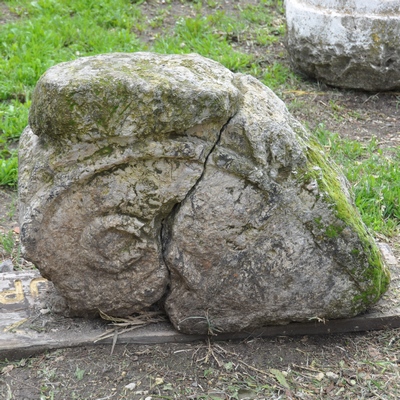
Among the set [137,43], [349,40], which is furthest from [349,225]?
[137,43]

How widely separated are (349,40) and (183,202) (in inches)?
132

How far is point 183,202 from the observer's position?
2.86 m

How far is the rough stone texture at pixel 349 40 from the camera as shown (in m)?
5.60

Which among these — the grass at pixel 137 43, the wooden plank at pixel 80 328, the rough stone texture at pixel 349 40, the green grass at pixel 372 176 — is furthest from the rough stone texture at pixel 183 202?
the rough stone texture at pixel 349 40

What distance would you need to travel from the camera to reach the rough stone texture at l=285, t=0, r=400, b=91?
5.60 metres

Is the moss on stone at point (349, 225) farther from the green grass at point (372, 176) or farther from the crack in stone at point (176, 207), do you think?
the green grass at point (372, 176)

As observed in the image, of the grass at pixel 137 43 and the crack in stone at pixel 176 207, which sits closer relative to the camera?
the crack in stone at pixel 176 207

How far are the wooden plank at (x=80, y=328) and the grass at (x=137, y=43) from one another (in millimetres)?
1372

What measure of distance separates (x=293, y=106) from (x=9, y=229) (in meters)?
2.55

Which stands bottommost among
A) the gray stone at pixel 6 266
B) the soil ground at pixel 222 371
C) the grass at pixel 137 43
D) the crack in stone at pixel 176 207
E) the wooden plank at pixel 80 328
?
the gray stone at pixel 6 266

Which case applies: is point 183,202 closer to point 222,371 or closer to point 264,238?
point 264,238

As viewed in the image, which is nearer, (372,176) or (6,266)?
(6,266)

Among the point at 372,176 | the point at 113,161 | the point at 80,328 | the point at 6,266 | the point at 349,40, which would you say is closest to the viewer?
the point at 113,161

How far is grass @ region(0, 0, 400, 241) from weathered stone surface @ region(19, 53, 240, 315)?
1.91 metres
